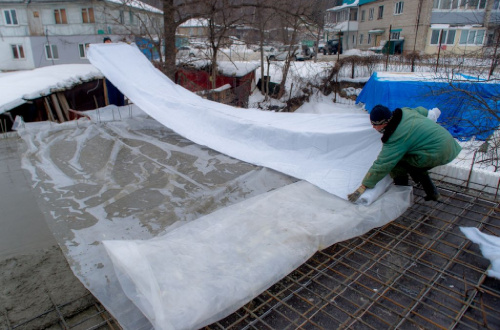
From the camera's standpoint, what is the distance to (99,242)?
2.26 meters

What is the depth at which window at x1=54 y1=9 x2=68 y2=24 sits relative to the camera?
18.7m

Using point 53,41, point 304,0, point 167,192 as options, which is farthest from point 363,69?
point 53,41

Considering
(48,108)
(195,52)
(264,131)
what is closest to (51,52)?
(195,52)

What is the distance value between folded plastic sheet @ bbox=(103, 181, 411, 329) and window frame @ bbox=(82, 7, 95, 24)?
20224mm

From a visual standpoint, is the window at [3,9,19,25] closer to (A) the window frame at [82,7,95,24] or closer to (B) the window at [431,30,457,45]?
(A) the window frame at [82,7,95,24]

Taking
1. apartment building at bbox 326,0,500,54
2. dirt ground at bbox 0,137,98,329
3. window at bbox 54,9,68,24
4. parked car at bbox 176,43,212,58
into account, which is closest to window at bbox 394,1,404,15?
apartment building at bbox 326,0,500,54

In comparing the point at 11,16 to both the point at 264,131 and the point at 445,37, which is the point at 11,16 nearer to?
the point at 264,131

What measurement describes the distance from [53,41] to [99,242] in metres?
21.9

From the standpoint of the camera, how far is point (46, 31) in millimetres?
19109

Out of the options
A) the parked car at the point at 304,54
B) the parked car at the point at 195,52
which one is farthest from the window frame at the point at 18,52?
the parked car at the point at 304,54

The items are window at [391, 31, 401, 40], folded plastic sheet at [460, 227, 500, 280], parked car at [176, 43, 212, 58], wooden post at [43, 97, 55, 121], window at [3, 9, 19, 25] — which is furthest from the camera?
window at [391, 31, 401, 40]

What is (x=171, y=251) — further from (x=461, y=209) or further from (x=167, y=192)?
(x=461, y=209)

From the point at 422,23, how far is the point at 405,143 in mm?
22402

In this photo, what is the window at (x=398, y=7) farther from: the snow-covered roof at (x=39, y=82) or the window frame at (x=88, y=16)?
the snow-covered roof at (x=39, y=82)
